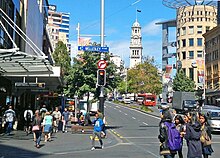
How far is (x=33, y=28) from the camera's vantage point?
41.4 m

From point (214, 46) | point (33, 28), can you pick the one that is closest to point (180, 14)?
point (214, 46)

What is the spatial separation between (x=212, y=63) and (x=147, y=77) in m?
21.3

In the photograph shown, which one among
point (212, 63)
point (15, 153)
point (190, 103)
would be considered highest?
point (212, 63)

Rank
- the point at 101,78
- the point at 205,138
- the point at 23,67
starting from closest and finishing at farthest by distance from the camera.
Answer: the point at 205,138 < the point at 101,78 < the point at 23,67

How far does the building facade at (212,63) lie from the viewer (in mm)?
81125

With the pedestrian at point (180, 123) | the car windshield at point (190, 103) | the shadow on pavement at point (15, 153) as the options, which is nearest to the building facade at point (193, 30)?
the car windshield at point (190, 103)

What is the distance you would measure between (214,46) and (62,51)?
1229 inches

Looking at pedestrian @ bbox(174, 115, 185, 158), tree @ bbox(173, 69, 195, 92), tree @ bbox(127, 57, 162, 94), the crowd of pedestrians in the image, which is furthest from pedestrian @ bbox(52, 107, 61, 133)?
tree @ bbox(127, 57, 162, 94)

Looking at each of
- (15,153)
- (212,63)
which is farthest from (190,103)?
(15,153)

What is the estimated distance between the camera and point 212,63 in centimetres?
8562

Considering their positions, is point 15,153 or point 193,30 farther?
point 193,30

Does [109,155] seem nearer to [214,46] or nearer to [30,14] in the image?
[30,14]

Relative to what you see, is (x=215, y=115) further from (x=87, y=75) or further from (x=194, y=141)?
(x=194, y=141)

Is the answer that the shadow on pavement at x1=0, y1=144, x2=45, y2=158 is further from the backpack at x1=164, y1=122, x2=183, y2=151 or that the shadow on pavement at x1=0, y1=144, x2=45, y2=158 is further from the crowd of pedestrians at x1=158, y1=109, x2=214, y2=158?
the backpack at x1=164, y1=122, x2=183, y2=151
